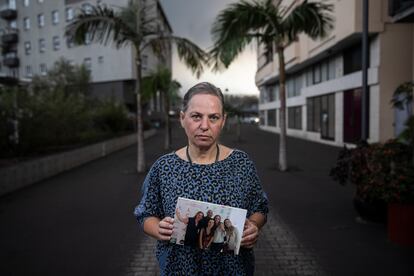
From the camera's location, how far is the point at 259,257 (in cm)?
435

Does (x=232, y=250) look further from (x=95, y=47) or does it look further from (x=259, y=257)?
(x=95, y=47)

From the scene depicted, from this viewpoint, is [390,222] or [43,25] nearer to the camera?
[390,222]

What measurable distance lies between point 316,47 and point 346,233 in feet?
52.9

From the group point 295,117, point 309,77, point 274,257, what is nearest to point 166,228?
point 274,257

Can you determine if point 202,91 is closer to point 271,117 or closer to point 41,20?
point 271,117

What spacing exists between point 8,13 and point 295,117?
131 ft

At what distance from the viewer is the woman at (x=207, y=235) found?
1722 mm

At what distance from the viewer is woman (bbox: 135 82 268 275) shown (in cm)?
188

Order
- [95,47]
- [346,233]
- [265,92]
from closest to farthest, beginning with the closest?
[346,233], [95,47], [265,92]

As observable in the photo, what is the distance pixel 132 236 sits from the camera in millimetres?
5117

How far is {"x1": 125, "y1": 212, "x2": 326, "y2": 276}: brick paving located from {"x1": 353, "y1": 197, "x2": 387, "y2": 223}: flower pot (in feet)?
3.82

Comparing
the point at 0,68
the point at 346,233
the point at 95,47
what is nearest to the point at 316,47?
the point at 346,233

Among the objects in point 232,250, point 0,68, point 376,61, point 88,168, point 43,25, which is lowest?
point 88,168

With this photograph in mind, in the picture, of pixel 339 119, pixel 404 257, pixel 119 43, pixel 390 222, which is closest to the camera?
pixel 404 257
